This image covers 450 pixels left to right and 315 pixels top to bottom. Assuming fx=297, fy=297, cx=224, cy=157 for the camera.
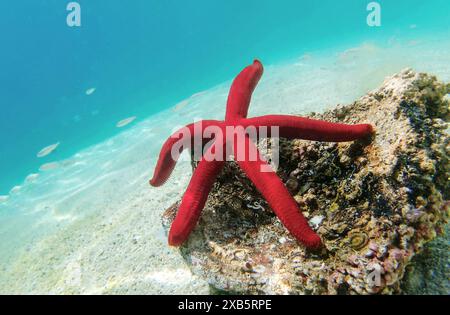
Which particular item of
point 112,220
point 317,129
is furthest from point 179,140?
point 112,220

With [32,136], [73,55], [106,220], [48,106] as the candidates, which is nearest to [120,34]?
[73,55]

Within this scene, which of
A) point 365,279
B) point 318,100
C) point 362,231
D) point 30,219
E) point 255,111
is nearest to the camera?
point 365,279

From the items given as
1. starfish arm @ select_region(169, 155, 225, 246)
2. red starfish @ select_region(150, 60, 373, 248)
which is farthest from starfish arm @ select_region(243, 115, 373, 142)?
starfish arm @ select_region(169, 155, 225, 246)

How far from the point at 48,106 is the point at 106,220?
34.2m

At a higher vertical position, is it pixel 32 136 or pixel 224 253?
pixel 32 136

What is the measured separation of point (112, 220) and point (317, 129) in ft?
15.1

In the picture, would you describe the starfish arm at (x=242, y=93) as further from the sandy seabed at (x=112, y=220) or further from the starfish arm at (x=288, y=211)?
the sandy seabed at (x=112, y=220)

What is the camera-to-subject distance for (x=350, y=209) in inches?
101

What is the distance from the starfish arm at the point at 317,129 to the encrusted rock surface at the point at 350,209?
176 millimetres

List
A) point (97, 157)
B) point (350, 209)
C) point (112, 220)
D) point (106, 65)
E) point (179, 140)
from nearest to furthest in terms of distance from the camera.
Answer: point (350, 209) → point (179, 140) → point (112, 220) → point (97, 157) → point (106, 65)

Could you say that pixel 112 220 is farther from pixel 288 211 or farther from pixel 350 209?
pixel 350 209
